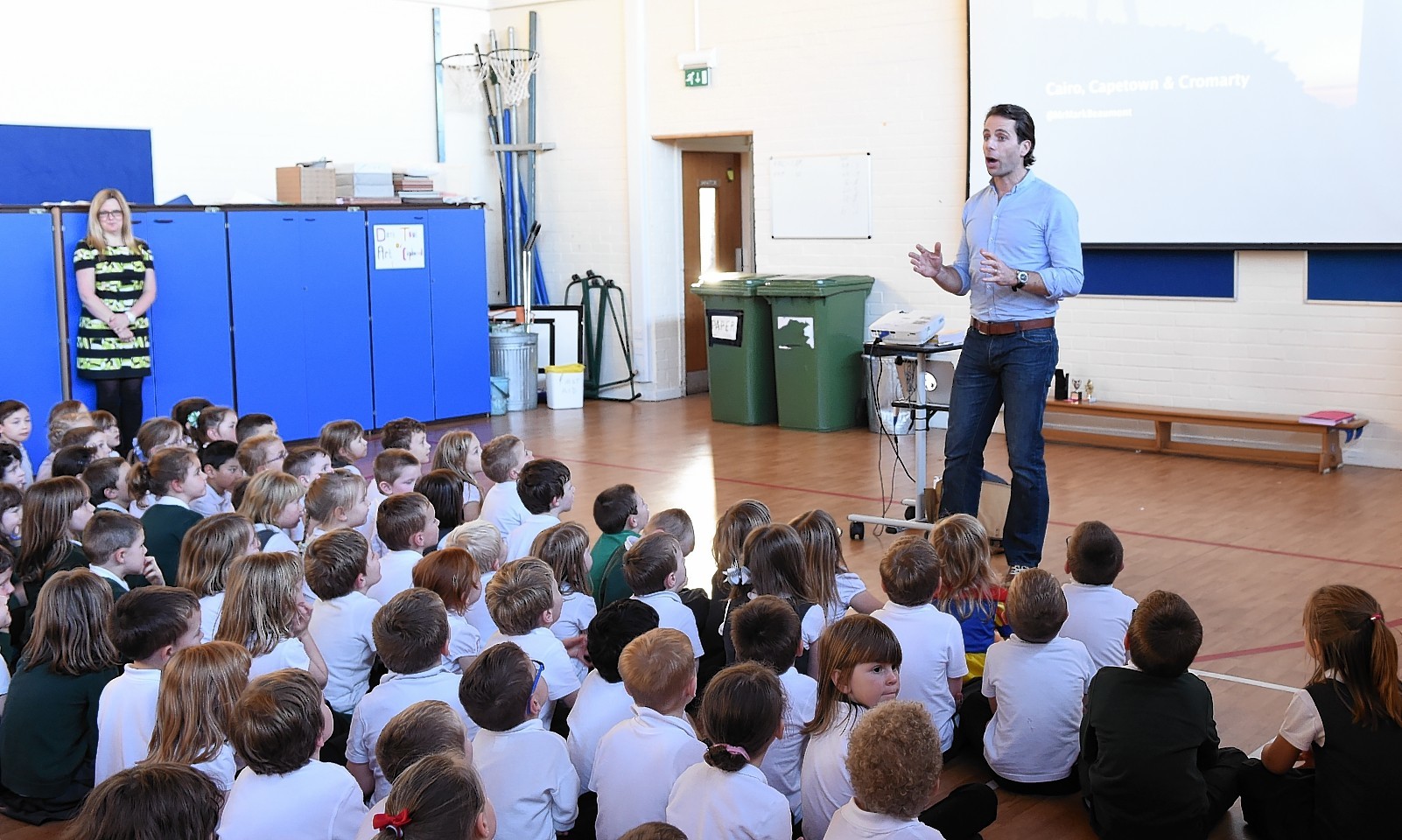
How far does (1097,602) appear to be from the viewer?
371 centimetres

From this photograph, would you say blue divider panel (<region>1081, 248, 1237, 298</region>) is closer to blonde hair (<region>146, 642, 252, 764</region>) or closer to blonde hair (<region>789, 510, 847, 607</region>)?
blonde hair (<region>789, 510, 847, 607</region>)

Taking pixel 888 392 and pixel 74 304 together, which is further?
pixel 888 392

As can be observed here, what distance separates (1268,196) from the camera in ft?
26.2

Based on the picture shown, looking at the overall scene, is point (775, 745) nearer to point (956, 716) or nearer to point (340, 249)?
point (956, 716)

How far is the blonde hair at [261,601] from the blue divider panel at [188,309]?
5.53 meters

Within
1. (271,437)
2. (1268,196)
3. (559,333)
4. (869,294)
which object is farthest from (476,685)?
(559,333)

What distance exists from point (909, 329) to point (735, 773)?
3.95 m

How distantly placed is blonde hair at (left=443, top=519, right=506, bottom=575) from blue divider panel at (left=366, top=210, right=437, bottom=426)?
5836mm

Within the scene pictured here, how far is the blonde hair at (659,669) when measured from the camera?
2.82 meters

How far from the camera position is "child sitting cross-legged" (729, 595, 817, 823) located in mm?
3131

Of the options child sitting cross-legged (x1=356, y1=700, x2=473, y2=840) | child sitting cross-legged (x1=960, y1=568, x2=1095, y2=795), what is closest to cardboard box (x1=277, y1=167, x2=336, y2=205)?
child sitting cross-legged (x1=960, y1=568, x2=1095, y2=795)

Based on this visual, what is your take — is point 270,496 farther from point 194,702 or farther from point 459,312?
point 459,312

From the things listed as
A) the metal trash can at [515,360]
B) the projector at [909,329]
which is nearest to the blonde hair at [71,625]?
the projector at [909,329]

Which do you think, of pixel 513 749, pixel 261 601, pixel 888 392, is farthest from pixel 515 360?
pixel 513 749
